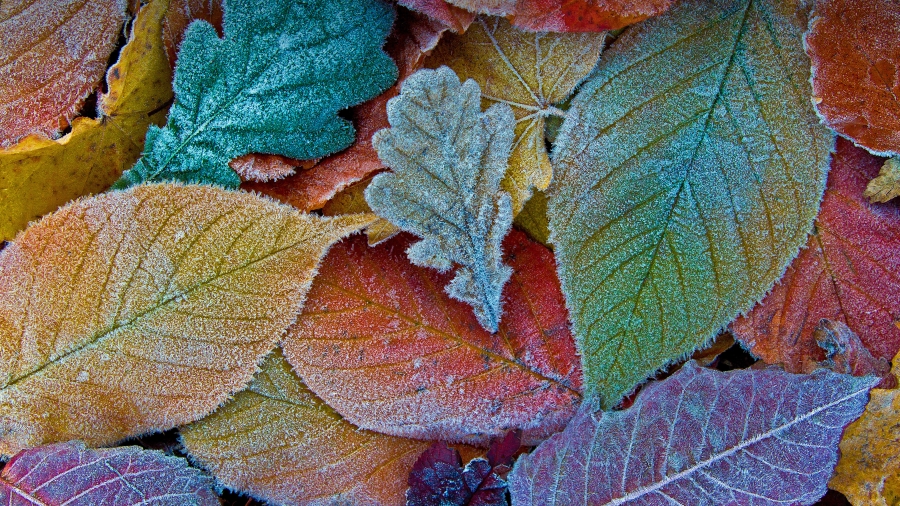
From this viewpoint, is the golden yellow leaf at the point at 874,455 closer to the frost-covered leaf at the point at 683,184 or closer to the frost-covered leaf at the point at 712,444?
the frost-covered leaf at the point at 712,444

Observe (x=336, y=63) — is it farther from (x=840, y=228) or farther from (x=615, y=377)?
(x=840, y=228)

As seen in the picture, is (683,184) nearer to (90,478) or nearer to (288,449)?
(288,449)

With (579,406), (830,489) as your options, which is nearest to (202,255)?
(579,406)

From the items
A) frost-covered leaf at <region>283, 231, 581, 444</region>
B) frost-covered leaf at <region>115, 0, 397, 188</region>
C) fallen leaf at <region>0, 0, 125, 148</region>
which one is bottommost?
frost-covered leaf at <region>283, 231, 581, 444</region>

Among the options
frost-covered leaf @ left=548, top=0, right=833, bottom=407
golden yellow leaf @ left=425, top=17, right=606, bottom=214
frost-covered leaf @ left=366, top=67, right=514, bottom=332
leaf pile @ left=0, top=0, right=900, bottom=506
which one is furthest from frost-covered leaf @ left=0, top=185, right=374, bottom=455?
frost-covered leaf @ left=548, top=0, right=833, bottom=407

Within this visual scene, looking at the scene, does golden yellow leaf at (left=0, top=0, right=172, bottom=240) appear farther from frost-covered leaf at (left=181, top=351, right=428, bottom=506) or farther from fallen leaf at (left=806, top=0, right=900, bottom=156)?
fallen leaf at (left=806, top=0, right=900, bottom=156)
